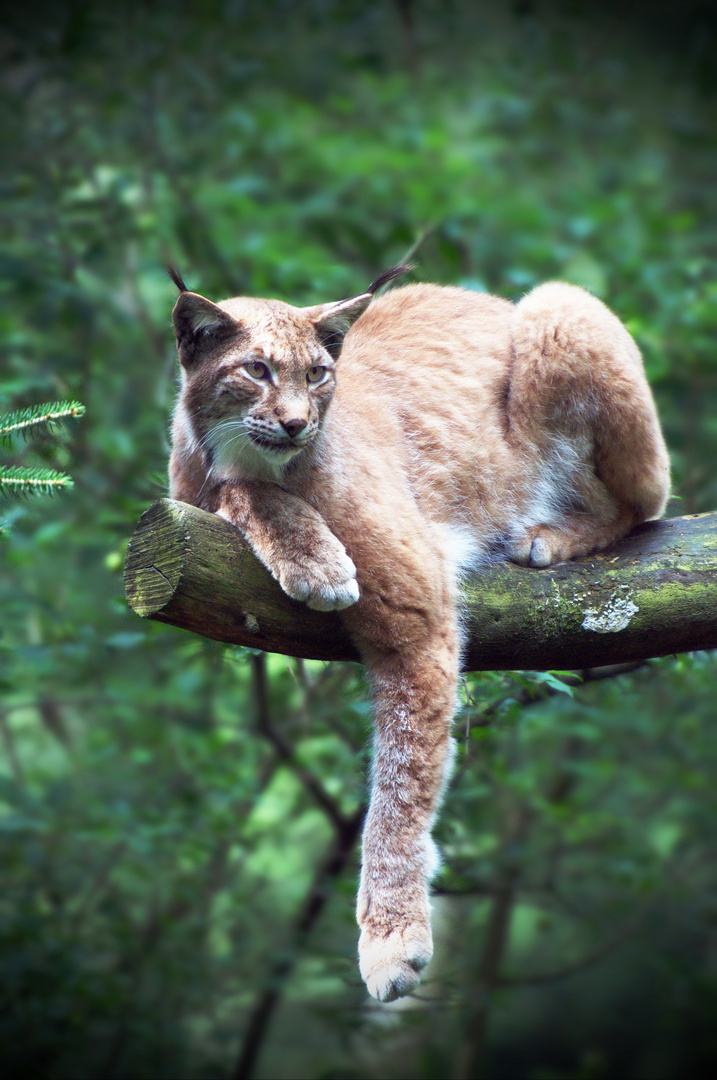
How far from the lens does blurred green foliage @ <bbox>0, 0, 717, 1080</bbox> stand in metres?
5.36

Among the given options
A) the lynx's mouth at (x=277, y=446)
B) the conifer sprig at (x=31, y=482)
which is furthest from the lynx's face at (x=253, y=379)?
the conifer sprig at (x=31, y=482)

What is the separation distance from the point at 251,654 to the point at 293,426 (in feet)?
4.94

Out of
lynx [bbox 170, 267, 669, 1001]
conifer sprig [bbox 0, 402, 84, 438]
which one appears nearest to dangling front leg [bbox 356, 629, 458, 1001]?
lynx [bbox 170, 267, 669, 1001]

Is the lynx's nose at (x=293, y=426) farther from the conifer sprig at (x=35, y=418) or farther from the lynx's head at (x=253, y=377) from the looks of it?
the conifer sprig at (x=35, y=418)

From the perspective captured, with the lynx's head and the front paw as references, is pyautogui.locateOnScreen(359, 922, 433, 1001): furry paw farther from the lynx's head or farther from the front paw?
the lynx's head

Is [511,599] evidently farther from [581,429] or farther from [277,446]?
[277,446]

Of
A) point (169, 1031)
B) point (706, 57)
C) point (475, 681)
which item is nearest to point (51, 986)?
point (169, 1031)

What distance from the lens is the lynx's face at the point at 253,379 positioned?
284cm

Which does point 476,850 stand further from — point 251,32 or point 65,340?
point 251,32

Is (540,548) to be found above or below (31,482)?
below

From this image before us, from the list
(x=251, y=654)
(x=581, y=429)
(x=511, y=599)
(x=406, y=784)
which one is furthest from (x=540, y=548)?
(x=251, y=654)

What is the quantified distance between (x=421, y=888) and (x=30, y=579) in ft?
12.8

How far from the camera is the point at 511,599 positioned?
10.7 ft

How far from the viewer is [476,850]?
608 cm
